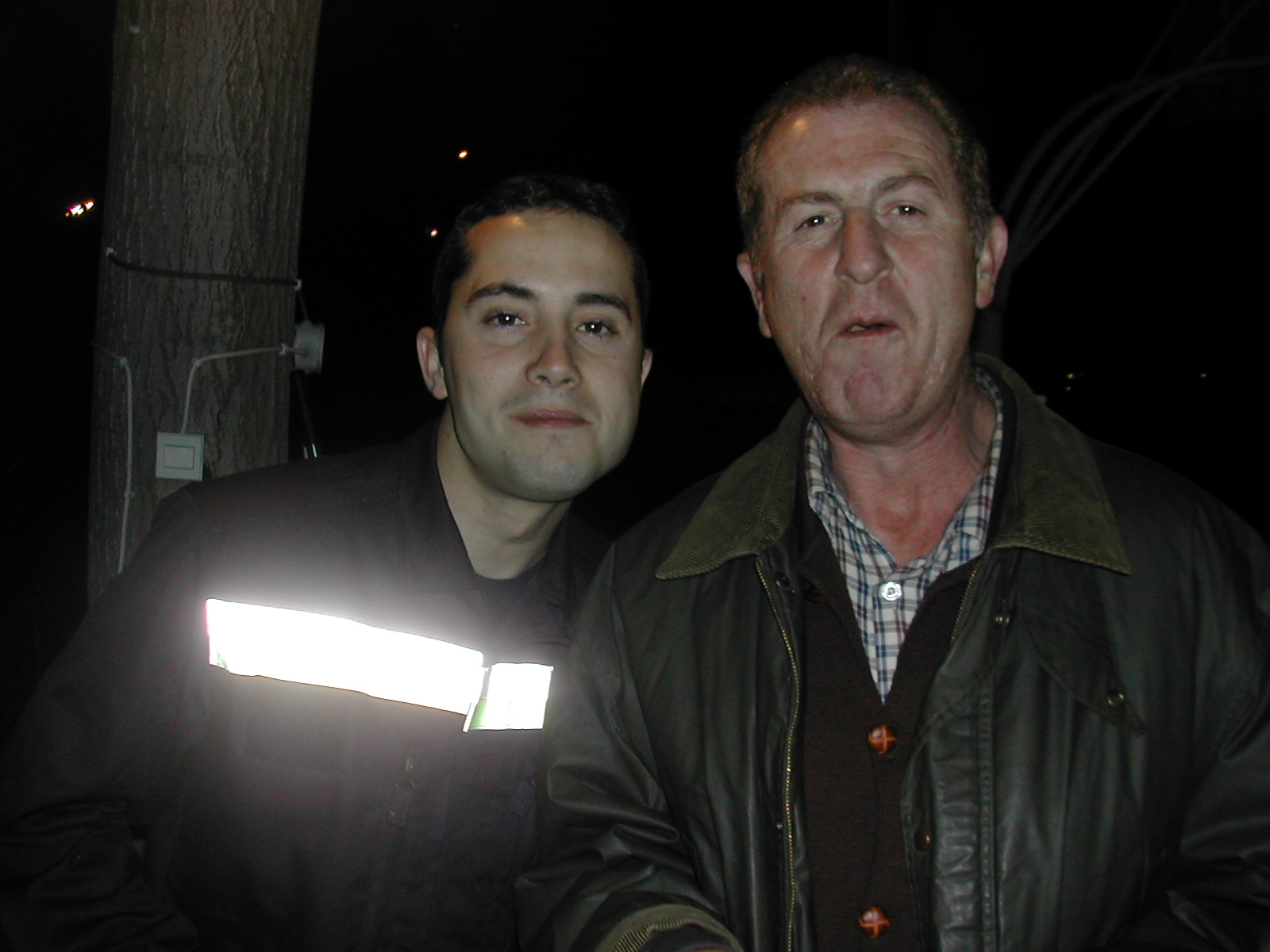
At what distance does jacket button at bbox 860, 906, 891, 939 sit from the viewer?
162 cm

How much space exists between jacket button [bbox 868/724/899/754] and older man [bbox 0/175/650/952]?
84cm

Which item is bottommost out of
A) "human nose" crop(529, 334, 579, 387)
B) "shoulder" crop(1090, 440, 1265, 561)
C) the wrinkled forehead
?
"shoulder" crop(1090, 440, 1265, 561)

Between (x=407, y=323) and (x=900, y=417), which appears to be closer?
(x=900, y=417)

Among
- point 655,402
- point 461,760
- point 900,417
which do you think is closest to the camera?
point 900,417

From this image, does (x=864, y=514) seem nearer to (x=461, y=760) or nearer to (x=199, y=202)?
(x=461, y=760)

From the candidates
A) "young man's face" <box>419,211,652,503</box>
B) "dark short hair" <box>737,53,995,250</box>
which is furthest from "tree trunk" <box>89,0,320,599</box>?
"dark short hair" <box>737,53,995,250</box>

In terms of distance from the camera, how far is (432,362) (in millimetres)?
2604

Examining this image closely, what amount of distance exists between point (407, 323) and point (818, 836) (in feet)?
152

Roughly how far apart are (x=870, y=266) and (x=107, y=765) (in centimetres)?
190

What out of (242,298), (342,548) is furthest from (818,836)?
(242,298)

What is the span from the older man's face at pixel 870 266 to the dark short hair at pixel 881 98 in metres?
0.02

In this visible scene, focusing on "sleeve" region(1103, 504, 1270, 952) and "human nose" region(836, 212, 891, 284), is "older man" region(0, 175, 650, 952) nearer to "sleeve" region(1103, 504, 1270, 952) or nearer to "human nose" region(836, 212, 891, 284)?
"human nose" region(836, 212, 891, 284)

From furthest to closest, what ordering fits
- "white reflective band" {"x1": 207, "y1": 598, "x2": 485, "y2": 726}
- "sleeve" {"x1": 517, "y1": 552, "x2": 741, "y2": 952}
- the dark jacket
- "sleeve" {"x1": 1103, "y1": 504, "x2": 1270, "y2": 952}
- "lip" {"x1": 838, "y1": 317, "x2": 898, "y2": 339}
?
"white reflective band" {"x1": 207, "y1": 598, "x2": 485, "y2": 726} < the dark jacket < "lip" {"x1": 838, "y1": 317, "x2": 898, "y2": 339} < "sleeve" {"x1": 517, "y1": 552, "x2": 741, "y2": 952} < "sleeve" {"x1": 1103, "y1": 504, "x2": 1270, "y2": 952}

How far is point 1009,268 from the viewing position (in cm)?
620
